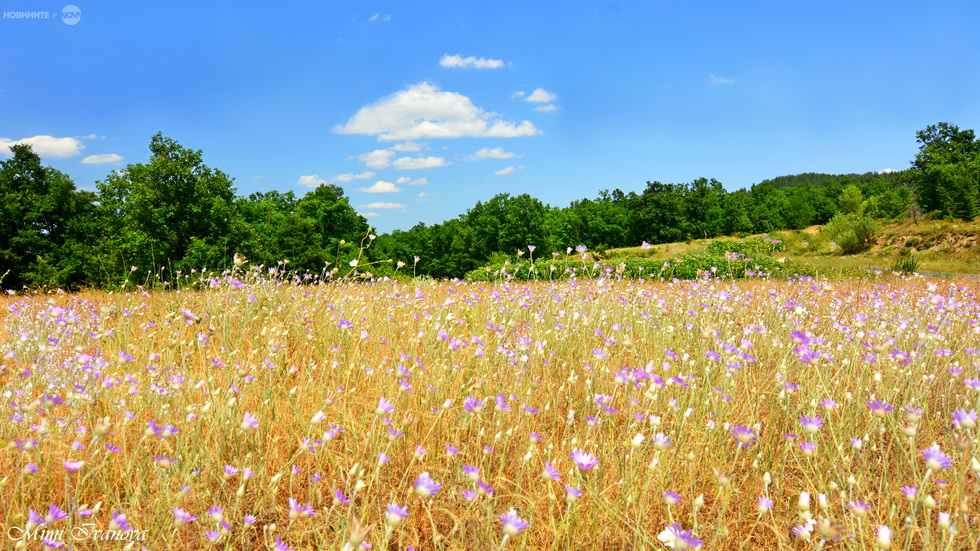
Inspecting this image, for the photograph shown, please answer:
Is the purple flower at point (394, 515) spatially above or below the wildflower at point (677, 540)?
above

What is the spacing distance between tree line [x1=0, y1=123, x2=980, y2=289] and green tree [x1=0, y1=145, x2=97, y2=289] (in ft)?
0.21

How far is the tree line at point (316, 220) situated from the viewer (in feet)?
66.7

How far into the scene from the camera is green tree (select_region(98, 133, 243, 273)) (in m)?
19.7

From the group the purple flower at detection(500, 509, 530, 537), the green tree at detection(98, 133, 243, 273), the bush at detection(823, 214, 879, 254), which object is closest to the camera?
the purple flower at detection(500, 509, 530, 537)

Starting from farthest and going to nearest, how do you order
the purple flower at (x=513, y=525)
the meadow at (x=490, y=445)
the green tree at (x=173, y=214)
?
the green tree at (x=173, y=214) < the meadow at (x=490, y=445) < the purple flower at (x=513, y=525)

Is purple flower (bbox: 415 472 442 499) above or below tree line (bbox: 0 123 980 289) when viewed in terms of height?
below

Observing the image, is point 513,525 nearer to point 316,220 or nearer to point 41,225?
point 41,225

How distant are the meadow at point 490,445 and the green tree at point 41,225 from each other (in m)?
25.3

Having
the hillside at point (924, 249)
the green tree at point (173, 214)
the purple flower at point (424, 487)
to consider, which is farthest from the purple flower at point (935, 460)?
the green tree at point (173, 214)

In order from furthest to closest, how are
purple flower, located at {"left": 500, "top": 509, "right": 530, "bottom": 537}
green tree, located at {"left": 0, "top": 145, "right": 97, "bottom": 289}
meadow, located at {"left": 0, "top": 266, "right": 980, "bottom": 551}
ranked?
green tree, located at {"left": 0, "top": 145, "right": 97, "bottom": 289} < meadow, located at {"left": 0, "top": 266, "right": 980, "bottom": 551} < purple flower, located at {"left": 500, "top": 509, "right": 530, "bottom": 537}

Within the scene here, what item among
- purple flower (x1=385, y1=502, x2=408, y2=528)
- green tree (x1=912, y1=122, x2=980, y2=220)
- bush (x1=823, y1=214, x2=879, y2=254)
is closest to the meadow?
purple flower (x1=385, y1=502, x2=408, y2=528)

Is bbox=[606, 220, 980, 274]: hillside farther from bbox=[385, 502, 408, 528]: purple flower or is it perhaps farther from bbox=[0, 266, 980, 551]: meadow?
bbox=[385, 502, 408, 528]: purple flower

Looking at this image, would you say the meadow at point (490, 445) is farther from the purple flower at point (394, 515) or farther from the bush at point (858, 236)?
the bush at point (858, 236)

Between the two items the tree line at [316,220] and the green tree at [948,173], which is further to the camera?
the green tree at [948,173]
